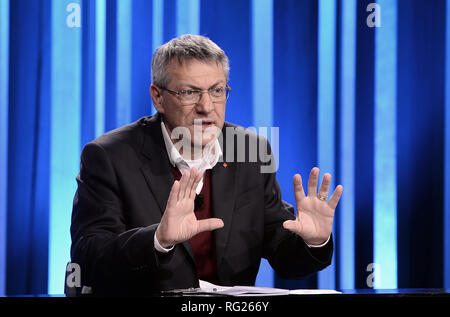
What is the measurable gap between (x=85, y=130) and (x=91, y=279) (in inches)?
46.1

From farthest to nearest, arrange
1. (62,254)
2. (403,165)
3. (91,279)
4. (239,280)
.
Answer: (403,165)
(62,254)
(239,280)
(91,279)

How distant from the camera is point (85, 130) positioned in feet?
8.87

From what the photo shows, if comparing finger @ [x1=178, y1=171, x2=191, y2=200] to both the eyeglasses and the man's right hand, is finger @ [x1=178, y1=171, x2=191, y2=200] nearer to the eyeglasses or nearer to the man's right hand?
the man's right hand

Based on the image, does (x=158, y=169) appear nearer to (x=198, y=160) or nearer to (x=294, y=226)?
(x=198, y=160)

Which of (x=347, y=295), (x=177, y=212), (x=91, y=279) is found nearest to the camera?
(x=347, y=295)

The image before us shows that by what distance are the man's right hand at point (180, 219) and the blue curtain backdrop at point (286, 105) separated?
128cm

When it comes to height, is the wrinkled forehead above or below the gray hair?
below

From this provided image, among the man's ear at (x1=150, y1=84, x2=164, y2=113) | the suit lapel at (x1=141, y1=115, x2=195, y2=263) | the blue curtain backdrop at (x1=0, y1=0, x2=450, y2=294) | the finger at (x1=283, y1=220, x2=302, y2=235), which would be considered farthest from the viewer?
the blue curtain backdrop at (x1=0, y1=0, x2=450, y2=294)

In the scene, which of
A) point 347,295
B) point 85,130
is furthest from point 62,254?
point 347,295

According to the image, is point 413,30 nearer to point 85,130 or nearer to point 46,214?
point 85,130

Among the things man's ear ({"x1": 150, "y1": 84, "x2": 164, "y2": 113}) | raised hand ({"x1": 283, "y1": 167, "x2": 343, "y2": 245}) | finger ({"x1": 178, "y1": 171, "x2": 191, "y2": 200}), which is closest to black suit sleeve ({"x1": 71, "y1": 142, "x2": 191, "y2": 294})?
finger ({"x1": 178, "y1": 171, "x2": 191, "y2": 200})

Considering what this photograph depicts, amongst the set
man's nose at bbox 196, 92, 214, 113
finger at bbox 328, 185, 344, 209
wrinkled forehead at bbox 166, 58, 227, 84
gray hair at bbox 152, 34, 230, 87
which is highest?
gray hair at bbox 152, 34, 230, 87

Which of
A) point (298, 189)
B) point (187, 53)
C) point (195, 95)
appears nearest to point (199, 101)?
point (195, 95)

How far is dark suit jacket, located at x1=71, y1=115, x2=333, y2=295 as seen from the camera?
65.9 inches
